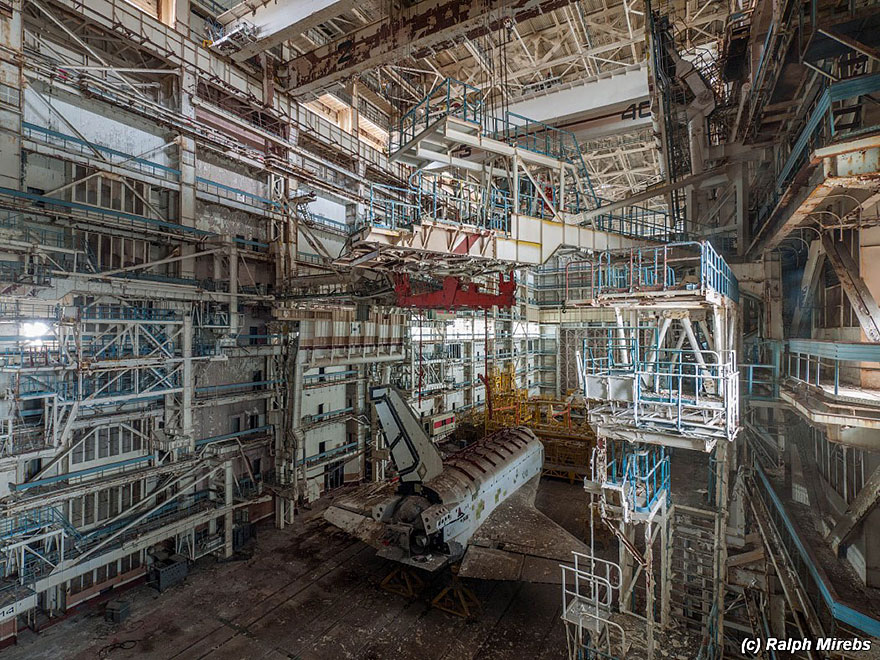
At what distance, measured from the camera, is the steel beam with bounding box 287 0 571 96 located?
490 inches

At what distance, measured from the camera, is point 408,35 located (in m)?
13.7

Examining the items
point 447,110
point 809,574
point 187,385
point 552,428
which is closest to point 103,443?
point 187,385

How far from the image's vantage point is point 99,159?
11547mm

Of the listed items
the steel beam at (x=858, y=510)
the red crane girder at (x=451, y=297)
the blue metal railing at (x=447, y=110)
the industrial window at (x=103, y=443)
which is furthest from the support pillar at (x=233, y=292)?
the steel beam at (x=858, y=510)

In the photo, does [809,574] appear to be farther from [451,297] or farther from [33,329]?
[33,329]

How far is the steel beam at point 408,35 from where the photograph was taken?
1245cm

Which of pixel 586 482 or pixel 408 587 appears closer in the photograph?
pixel 586 482

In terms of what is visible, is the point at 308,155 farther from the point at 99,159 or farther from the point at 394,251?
the point at 394,251

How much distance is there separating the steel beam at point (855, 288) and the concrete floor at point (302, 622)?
8.43 m

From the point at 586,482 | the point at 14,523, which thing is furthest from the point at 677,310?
the point at 14,523

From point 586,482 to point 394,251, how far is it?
5.90 meters

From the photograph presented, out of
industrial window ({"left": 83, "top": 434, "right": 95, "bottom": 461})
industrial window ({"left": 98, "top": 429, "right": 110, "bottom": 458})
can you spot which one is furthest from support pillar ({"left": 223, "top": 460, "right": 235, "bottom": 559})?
industrial window ({"left": 83, "top": 434, "right": 95, "bottom": 461})

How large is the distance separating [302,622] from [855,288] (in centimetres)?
1316

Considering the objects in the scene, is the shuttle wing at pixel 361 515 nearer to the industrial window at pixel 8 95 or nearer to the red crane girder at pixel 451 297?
the red crane girder at pixel 451 297
